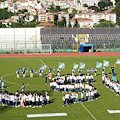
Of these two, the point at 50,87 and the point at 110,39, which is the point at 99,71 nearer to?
the point at 50,87

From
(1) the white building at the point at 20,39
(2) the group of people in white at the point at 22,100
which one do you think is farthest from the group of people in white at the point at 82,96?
(1) the white building at the point at 20,39

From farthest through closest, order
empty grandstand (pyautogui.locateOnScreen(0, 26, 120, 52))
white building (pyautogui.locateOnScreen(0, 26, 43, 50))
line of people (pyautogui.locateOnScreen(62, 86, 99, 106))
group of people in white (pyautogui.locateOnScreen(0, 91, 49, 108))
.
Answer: empty grandstand (pyautogui.locateOnScreen(0, 26, 120, 52)) → white building (pyautogui.locateOnScreen(0, 26, 43, 50)) → line of people (pyautogui.locateOnScreen(62, 86, 99, 106)) → group of people in white (pyautogui.locateOnScreen(0, 91, 49, 108))

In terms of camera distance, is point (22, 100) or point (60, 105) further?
point (60, 105)

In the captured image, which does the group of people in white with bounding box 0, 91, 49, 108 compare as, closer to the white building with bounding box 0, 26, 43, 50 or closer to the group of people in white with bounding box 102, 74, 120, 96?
the group of people in white with bounding box 102, 74, 120, 96

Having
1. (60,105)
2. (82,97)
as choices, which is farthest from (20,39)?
(60,105)

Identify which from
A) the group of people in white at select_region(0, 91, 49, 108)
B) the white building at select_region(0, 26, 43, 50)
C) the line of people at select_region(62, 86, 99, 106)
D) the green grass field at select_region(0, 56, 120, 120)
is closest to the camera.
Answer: the green grass field at select_region(0, 56, 120, 120)

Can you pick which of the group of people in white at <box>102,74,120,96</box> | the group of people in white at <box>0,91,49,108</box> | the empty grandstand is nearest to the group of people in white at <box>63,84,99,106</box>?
the group of people in white at <box>0,91,49,108</box>

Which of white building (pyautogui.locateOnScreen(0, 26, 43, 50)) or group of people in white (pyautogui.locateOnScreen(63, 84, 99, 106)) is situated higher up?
white building (pyautogui.locateOnScreen(0, 26, 43, 50))

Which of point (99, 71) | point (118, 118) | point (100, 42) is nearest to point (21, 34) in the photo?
point (100, 42)

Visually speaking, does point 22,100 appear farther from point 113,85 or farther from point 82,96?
point 113,85

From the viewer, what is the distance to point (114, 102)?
123 feet

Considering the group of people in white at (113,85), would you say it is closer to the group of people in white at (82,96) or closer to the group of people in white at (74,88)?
the group of people in white at (74,88)

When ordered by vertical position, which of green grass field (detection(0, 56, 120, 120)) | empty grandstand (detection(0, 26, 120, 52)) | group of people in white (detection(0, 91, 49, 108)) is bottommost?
green grass field (detection(0, 56, 120, 120))

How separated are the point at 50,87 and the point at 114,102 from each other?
8.42 m
